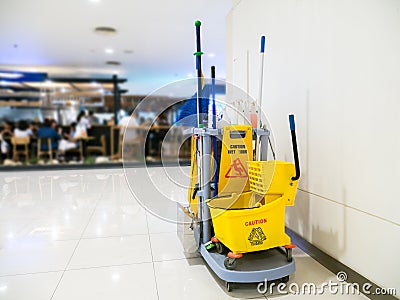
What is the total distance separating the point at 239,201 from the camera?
1993mm

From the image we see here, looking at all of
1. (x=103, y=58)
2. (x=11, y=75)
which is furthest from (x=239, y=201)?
(x=11, y=75)

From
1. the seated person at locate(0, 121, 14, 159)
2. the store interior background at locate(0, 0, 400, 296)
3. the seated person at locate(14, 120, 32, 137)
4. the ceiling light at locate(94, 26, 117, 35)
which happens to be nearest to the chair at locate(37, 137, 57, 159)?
the seated person at locate(14, 120, 32, 137)

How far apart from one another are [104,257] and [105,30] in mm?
4577

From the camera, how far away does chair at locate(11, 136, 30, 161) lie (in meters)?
8.20

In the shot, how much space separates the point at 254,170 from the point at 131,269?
3.27ft

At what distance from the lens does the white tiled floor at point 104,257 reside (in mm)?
1614

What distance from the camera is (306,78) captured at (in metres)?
2.11

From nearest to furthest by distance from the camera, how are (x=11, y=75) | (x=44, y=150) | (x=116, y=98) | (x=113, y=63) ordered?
(x=44, y=150)
(x=113, y=63)
(x=11, y=75)
(x=116, y=98)

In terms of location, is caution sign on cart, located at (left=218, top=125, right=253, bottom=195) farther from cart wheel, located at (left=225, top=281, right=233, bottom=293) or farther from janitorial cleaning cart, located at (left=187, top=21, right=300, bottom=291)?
cart wheel, located at (left=225, top=281, right=233, bottom=293)

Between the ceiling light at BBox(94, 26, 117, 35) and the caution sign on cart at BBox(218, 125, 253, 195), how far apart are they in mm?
4359

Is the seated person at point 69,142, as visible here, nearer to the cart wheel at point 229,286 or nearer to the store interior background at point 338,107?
the store interior background at point 338,107

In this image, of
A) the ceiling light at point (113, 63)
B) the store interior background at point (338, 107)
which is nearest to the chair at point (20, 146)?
the ceiling light at point (113, 63)

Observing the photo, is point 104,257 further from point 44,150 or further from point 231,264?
point 44,150

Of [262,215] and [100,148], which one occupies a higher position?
[100,148]
